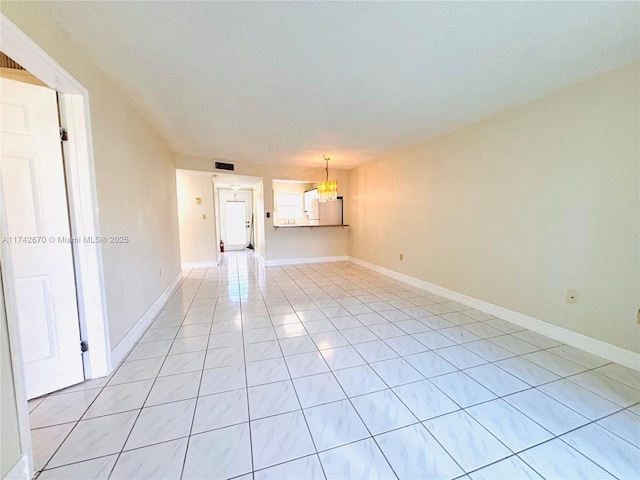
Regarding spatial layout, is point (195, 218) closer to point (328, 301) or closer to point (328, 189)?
point (328, 189)

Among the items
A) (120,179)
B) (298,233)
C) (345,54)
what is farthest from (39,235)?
(298,233)

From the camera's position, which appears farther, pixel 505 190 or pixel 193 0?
pixel 505 190

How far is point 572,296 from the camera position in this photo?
230 cm

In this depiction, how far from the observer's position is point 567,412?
1.53 meters

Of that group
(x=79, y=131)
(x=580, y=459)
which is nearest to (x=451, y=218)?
(x=580, y=459)

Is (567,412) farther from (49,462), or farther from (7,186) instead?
(7,186)

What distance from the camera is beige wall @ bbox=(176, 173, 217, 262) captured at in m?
5.53

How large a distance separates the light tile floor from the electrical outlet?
0.42 m

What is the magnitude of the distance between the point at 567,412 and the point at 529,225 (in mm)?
1733

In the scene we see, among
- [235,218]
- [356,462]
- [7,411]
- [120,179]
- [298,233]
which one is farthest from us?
[235,218]

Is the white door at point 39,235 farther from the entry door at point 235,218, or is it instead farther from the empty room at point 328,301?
the entry door at point 235,218

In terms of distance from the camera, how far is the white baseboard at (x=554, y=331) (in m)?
2.00

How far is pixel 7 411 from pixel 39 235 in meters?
1.04

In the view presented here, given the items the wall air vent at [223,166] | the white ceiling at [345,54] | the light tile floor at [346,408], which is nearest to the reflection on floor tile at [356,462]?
the light tile floor at [346,408]
